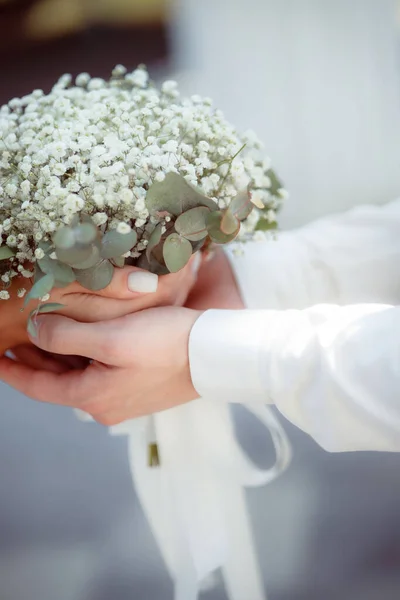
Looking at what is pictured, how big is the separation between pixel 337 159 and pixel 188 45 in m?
0.89

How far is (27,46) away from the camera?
3240 mm

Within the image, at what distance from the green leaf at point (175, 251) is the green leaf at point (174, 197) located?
0.12 feet

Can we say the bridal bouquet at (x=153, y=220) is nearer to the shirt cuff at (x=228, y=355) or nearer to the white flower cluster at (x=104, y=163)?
the white flower cluster at (x=104, y=163)

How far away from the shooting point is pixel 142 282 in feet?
3.03

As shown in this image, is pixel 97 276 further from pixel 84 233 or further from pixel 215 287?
pixel 215 287

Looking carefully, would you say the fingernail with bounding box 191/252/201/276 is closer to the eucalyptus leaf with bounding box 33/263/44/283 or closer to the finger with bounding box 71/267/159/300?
the finger with bounding box 71/267/159/300

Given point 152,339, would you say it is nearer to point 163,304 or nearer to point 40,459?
point 163,304

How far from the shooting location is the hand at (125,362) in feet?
3.14

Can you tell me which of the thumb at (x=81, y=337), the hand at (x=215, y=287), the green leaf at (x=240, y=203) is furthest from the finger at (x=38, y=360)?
the green leaf at (x=240, y=203)

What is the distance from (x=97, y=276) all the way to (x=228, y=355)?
0.72ft

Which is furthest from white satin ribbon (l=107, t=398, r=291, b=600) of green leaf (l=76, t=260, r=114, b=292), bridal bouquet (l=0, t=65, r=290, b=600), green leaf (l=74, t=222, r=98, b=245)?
green leaf (l=74, t=222, r=98, b=245)

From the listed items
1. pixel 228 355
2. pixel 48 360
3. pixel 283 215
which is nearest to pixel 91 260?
A: pixel 228 355

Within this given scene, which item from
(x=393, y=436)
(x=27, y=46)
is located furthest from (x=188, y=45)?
(x=393, y=436)

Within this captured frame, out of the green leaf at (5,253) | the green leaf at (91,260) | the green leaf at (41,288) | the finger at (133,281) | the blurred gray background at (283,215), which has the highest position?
the green leaf at (91,260)
